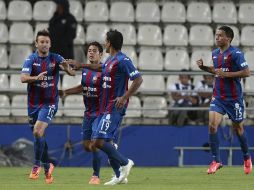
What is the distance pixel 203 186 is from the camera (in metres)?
11.1

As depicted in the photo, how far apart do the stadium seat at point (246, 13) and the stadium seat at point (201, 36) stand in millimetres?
1100

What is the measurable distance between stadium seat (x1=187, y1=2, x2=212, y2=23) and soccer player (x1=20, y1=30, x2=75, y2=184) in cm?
862

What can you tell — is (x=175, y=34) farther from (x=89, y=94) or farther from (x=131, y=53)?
(x=89, y=94)

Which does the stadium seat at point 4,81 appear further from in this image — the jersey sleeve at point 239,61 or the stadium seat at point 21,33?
the jersey sleeve at point 239,61

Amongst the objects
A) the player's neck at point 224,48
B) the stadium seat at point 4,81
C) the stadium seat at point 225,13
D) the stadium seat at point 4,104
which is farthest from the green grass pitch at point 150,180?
the stadium seat at point 225,13

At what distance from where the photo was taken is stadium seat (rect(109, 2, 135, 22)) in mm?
20547

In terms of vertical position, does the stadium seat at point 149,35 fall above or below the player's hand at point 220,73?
above

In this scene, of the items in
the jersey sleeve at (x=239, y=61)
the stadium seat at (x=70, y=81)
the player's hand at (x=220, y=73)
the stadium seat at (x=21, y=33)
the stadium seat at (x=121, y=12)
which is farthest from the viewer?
the stadium seat at (x=121, y=12)

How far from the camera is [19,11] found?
20531mm

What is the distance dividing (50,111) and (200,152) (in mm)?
5435

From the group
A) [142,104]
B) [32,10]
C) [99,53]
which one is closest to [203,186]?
[99,53]

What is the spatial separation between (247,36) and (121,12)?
3104 mm

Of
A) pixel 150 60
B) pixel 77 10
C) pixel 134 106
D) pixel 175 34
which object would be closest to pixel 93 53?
pixel 134 106

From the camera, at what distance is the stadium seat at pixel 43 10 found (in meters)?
20.5
